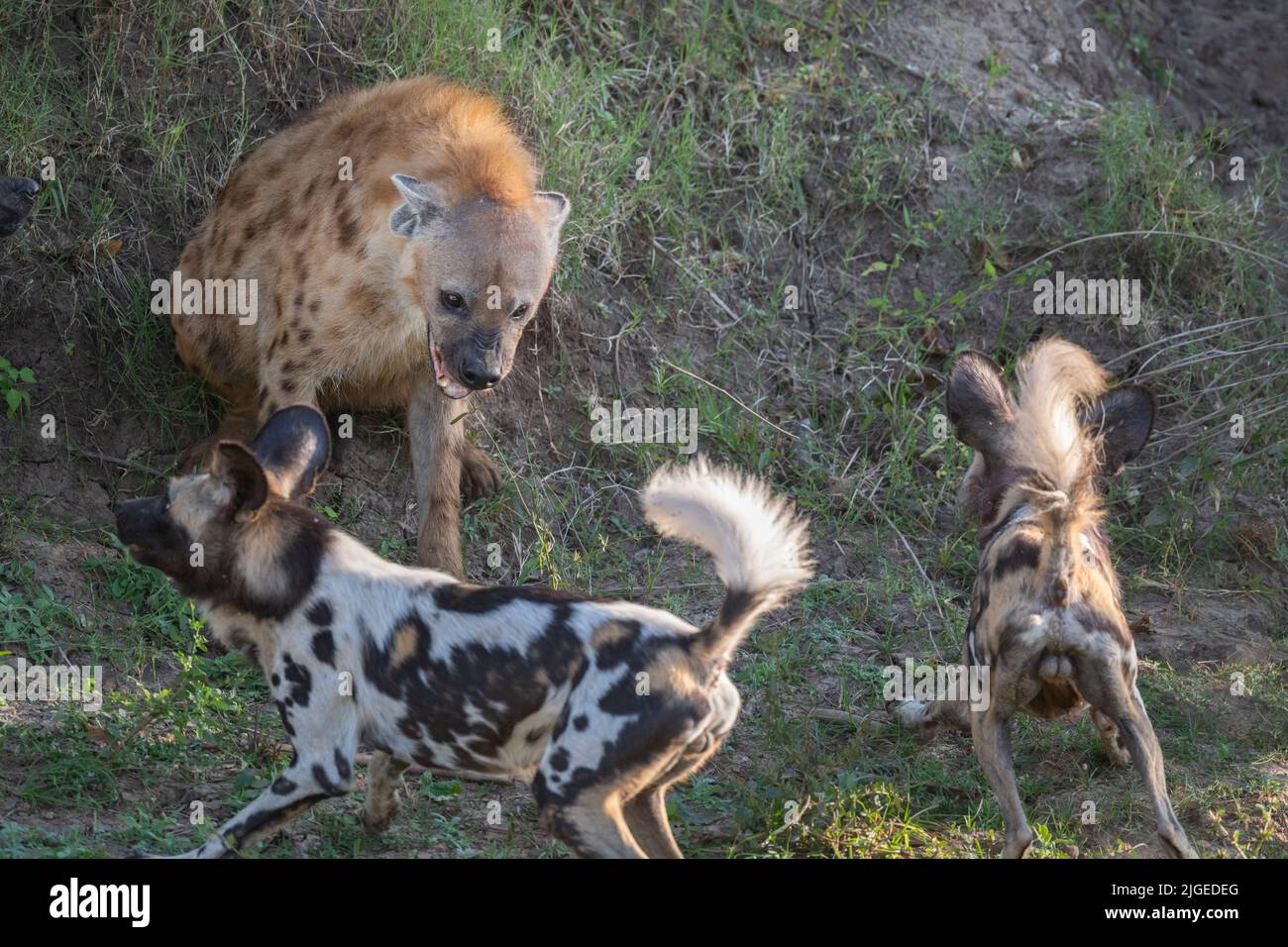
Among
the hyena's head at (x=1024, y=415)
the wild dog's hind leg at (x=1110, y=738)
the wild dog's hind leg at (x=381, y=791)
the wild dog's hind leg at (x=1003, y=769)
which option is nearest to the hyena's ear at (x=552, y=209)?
the hyena's head at (x=1024, y=415)

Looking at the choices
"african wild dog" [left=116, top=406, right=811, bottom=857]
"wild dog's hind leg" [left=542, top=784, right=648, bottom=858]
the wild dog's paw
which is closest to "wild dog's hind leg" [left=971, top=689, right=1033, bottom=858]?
the wild dog's paw

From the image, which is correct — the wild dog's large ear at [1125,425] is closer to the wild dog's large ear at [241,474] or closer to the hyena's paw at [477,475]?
the hyena's paw at [477,475]

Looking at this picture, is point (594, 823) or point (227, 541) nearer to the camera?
point (594, 823)

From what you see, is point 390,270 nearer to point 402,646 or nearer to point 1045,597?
point 402,646

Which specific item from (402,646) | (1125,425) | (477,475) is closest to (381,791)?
(402,646)

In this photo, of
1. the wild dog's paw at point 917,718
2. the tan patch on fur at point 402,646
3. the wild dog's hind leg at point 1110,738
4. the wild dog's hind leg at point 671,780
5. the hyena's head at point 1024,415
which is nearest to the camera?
the wild dog's hind leg at point 671,780

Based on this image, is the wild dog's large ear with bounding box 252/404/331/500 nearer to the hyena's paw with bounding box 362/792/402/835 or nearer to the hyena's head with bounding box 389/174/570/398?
the hyena's paw with bounding box 362/792/402/835

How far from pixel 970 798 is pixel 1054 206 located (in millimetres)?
3842

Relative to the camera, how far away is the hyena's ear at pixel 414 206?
604 cm

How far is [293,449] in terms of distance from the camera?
468 centimetres

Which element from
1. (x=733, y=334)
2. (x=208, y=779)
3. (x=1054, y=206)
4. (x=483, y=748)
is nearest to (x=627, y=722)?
(x=483, y=748)

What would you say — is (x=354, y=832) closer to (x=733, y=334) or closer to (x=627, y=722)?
(x=627, y=722)

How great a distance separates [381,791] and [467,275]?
215 cm

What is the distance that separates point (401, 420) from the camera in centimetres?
695
